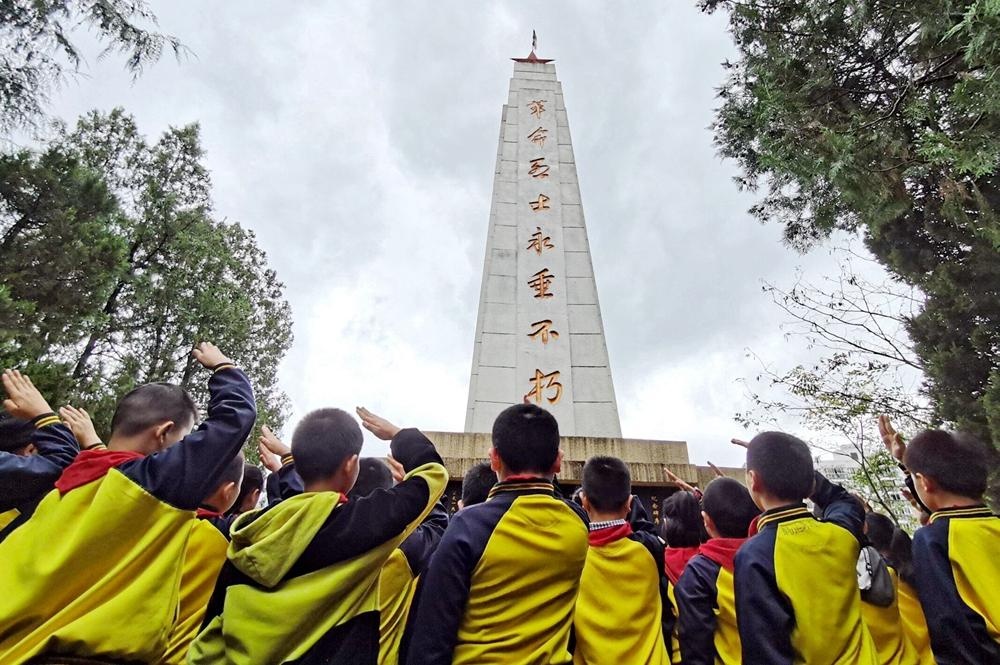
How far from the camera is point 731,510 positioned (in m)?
1.93

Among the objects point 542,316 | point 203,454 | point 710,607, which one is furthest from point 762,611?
point 542,316

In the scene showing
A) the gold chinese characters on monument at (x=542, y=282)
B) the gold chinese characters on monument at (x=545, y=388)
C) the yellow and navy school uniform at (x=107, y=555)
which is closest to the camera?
the yellow and navy school uniform at (x=107, y=555)

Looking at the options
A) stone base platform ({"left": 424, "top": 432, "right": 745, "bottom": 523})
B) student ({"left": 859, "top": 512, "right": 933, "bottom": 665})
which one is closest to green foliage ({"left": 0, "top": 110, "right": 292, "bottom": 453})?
stone base platform ({"left": 424, "top": 432, "right": 745, "bottom": 523})

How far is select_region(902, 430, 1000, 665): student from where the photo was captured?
1.47 metres

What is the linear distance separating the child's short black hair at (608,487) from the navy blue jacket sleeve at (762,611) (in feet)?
1.24

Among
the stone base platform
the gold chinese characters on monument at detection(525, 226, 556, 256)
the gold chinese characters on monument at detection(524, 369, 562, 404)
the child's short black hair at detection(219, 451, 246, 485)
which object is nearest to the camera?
the child's short black hair at detection(219, 451, 246, 485)

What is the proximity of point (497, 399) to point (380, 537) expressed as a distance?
4.67 m

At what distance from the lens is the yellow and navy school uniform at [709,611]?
5.52ft

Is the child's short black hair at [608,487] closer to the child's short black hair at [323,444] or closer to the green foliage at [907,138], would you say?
the child's short black hair at [323,444]

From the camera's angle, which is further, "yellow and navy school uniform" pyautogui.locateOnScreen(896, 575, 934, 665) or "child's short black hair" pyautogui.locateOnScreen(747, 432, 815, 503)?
"yellow and navy school uniform" pyautogui.locateOnScreen(896, 575, 934, 665)

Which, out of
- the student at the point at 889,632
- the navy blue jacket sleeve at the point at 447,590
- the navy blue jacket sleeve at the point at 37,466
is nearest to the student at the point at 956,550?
the student at the point at 889,632

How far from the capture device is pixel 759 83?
153 inches

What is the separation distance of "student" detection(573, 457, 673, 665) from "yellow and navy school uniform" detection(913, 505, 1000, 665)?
0.69 meters

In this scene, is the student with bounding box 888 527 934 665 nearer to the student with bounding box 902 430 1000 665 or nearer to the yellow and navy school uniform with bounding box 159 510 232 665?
the student with bounding box 902 430 1000 665
